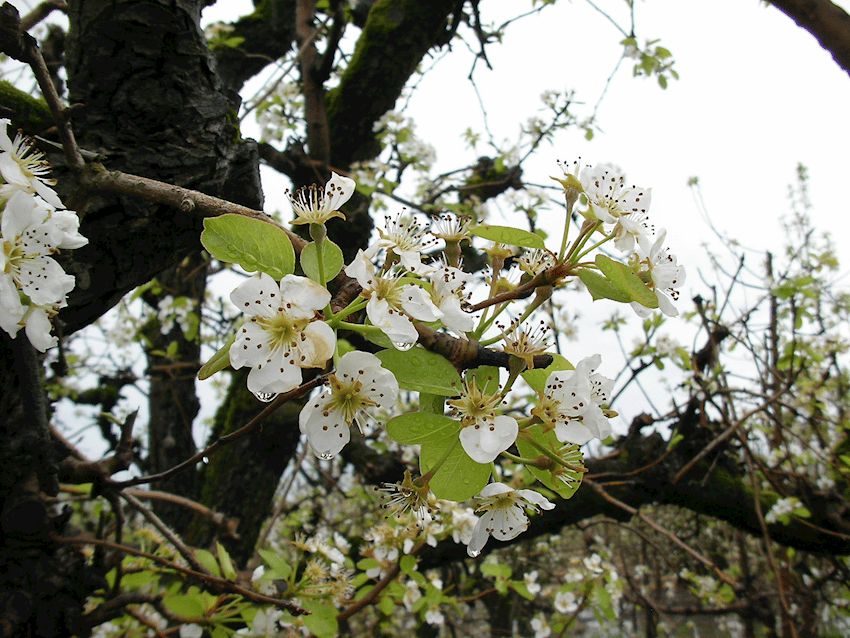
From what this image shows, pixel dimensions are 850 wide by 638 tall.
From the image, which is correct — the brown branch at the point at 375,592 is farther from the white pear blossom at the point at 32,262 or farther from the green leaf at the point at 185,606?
the white pear blossom at the point at 32,262

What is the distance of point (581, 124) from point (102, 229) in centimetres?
327

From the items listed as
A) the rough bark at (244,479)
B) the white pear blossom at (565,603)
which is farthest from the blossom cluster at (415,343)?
the white pear blossom at (565,603)

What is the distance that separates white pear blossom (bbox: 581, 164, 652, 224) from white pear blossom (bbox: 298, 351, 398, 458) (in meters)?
0.37

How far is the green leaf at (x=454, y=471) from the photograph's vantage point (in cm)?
60

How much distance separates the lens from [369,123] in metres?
3.07

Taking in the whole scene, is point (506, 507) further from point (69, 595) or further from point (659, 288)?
point (69, 595)

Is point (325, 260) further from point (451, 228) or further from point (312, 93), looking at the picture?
point (312, 93)

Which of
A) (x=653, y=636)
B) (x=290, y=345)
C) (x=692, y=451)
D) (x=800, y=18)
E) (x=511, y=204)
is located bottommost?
(x=653, y=636)

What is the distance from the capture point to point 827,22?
1279mm

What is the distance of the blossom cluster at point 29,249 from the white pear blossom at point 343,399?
372 mm

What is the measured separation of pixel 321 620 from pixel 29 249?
→ 1.04 metres

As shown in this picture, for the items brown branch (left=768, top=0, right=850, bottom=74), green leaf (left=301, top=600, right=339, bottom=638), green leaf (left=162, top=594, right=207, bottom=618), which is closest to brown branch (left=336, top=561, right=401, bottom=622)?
green leaf (left=301, top=600, right=339, bottom=638)

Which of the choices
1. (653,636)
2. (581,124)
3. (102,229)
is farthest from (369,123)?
(653,636)

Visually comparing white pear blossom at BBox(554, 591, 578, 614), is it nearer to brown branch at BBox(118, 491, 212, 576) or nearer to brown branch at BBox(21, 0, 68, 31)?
brown branch at BBox(118, 491, 212, 576)
